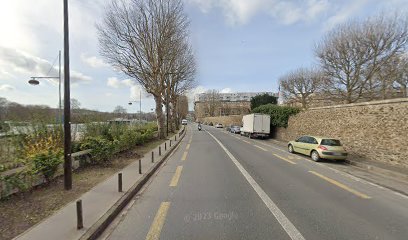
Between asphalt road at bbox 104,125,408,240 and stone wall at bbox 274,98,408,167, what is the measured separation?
564cm

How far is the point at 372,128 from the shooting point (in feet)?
55.4

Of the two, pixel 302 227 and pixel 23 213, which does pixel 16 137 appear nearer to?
pixel 23 213

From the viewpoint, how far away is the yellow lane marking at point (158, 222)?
5.16 m

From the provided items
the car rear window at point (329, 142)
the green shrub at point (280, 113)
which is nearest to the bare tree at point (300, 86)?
the green shrub at point (280, 113)

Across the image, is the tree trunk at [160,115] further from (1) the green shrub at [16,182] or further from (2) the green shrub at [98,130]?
(1) the green shrub at [16,182]

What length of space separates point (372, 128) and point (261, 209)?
44.5ft

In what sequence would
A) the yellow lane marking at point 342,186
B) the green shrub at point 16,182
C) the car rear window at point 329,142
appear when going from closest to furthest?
the green shrub at point 16,182, the yellow lane marking at point 342,186, the car rear window at point 329,142

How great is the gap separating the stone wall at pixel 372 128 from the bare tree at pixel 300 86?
3129 cm

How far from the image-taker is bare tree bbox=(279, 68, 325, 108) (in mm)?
53625

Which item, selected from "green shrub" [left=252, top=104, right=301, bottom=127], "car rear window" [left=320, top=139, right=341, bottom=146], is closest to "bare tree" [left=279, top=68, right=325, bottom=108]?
"green shrub" [left=252, top=104, right=301, bottom=127]

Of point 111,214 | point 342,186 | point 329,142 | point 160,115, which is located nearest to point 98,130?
point 111,214

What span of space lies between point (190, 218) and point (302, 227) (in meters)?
2.32

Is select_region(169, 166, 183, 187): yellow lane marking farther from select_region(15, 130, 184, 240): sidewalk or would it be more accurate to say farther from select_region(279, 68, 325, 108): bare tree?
select_region(279, 68, 325, 108): bare tree

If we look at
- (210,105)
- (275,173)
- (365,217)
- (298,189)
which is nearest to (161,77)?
(275,173)
